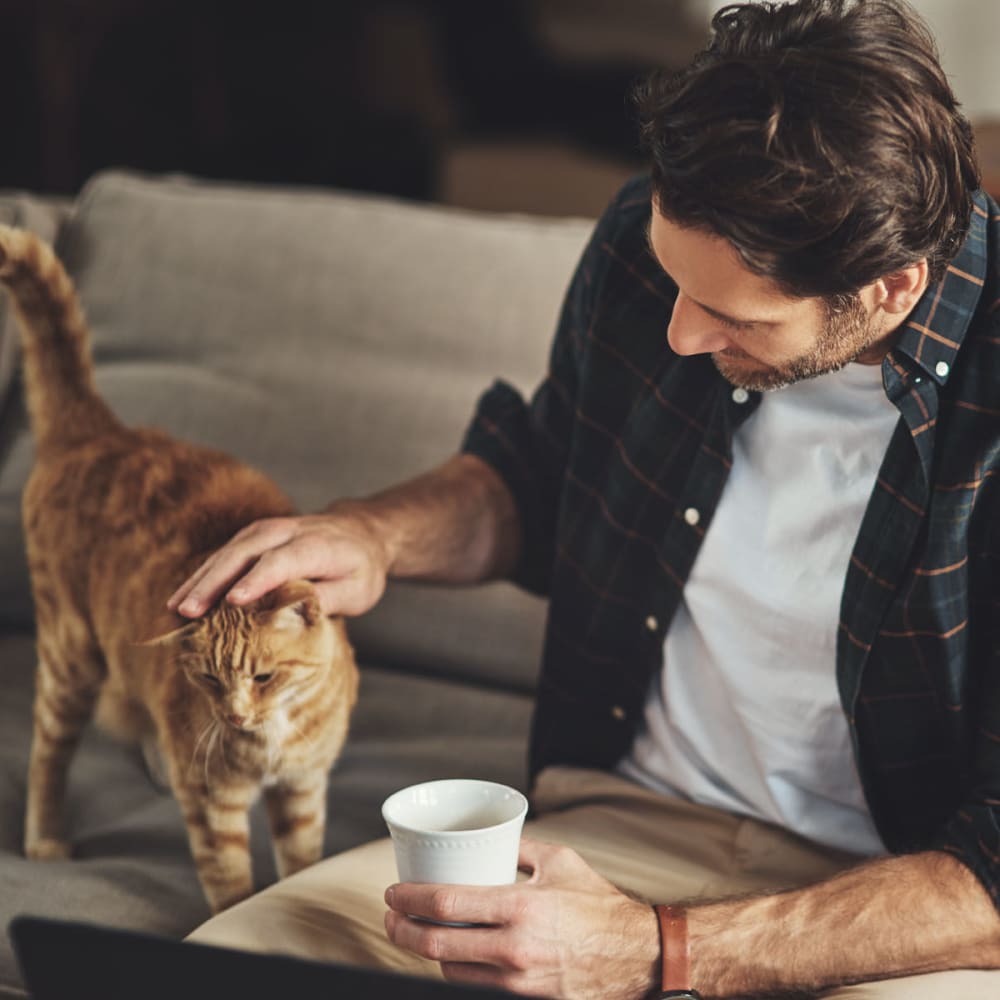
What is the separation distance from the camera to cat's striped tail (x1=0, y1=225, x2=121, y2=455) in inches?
47.8

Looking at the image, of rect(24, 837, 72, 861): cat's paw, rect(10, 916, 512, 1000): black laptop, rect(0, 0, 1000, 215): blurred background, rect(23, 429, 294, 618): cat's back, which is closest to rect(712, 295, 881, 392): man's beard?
rect(23, 429, 294, 618): cat's back

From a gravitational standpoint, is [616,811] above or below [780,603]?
below

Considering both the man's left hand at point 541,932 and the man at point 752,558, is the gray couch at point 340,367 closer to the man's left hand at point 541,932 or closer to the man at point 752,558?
the man at point 752,558

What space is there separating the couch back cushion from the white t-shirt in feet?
1.26

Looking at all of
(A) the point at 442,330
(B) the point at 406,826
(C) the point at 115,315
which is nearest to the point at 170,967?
(B) the point at 406,826

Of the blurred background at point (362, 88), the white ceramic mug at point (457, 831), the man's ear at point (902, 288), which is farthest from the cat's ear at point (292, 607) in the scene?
the blurred background at point (362, 88)

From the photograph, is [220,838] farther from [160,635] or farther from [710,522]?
[710,522]

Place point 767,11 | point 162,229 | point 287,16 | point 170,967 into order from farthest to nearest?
point 287,16, point 162,229, point 767,11, point 170,967

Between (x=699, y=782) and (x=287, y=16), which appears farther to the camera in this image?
(x=287, y=16)

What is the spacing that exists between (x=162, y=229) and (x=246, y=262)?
0.47ft

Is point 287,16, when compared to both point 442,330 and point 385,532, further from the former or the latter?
point 385,532

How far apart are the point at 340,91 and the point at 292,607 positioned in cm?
235

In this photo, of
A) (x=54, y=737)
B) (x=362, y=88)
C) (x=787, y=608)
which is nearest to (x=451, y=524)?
(x=787, y=608)

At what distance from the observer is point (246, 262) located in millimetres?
1673
